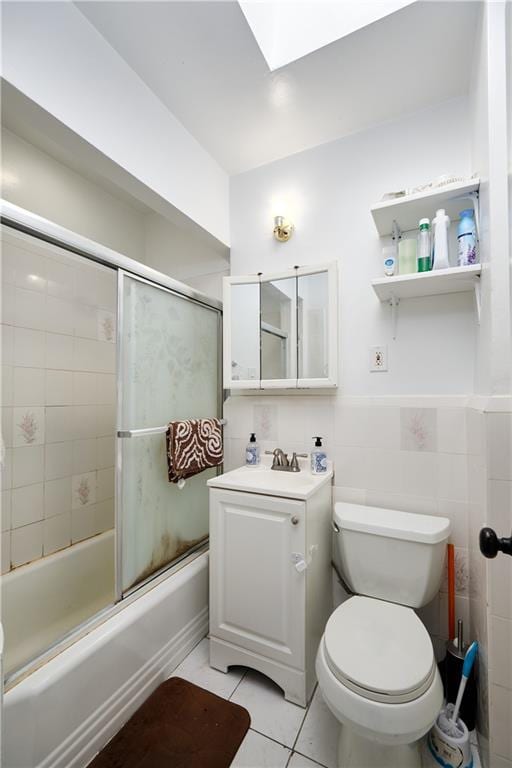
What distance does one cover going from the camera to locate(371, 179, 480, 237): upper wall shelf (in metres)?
1.31

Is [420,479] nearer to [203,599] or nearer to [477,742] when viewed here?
[477,742]

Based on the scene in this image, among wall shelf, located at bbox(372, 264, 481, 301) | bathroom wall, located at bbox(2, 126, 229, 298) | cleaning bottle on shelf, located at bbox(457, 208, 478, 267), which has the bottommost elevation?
wall shelf, located at bbox(372, 264, 481, 301)

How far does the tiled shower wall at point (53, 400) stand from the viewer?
1662 mm

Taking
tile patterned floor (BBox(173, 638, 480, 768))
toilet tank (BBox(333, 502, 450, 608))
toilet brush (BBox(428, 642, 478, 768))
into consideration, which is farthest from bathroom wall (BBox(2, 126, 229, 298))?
toilet brush (BBox(428, 642, 478, 768))

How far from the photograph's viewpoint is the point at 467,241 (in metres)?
1.31

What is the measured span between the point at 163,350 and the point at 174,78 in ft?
3.76

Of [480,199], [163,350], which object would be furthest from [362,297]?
[163,350]

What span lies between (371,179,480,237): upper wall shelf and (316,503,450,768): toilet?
4.21 ft

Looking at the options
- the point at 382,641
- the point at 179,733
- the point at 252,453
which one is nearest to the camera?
the point at 382,641

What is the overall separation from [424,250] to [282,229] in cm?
76

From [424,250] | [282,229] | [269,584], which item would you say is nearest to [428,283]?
[424,250]

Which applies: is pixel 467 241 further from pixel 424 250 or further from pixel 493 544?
pixel 493 544

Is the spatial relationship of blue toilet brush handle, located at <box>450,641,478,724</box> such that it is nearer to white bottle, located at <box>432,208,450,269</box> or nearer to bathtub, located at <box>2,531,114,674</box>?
white bottle, located at <box>432,208,450,269</box>

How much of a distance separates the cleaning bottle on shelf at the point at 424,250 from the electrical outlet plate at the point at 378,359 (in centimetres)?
39
